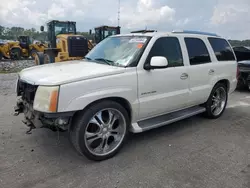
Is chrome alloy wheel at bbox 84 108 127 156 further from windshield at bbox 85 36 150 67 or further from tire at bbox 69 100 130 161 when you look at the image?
windshield at bbox 85 36 150 67

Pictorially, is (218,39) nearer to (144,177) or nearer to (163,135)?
(163,135)

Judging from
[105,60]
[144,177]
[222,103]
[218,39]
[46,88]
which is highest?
[218,39]

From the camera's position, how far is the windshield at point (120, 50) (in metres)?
3.81

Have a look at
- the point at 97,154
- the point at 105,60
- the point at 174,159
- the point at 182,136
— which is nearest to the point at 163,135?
the point at 182,136

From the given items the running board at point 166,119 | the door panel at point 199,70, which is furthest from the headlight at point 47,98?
the door panel at point 199,70

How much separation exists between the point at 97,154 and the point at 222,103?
3.55 m

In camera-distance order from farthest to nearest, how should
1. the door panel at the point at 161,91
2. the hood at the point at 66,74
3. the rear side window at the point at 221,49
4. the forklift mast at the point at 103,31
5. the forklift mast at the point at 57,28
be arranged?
the forklift mast at the point at 103,31 → the forklift mast at the point at 57,28 → the rear side window at the point at 221,49 → the door panel at the point at 161,91 → the hood at the point at 66,74

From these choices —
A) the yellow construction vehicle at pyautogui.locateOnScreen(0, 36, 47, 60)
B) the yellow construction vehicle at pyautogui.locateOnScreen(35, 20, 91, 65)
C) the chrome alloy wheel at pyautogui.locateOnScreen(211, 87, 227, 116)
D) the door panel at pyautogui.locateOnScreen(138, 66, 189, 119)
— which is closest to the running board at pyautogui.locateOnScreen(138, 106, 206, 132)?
the door panel at pyautogui.locateOnScreen(138, 66, 189, 119)

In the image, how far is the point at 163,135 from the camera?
441 centimetres

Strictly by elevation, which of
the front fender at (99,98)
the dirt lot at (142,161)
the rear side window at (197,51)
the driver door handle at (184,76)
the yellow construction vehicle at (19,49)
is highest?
the yellow construction vehicle at (19,49)

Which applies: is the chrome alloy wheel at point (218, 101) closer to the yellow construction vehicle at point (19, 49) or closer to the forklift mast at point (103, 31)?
the forklift mast at point (103, 31)

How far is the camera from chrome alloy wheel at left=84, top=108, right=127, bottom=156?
336cm

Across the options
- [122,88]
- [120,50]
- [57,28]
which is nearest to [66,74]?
[122,88]

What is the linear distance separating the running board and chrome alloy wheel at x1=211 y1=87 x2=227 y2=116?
548mm
